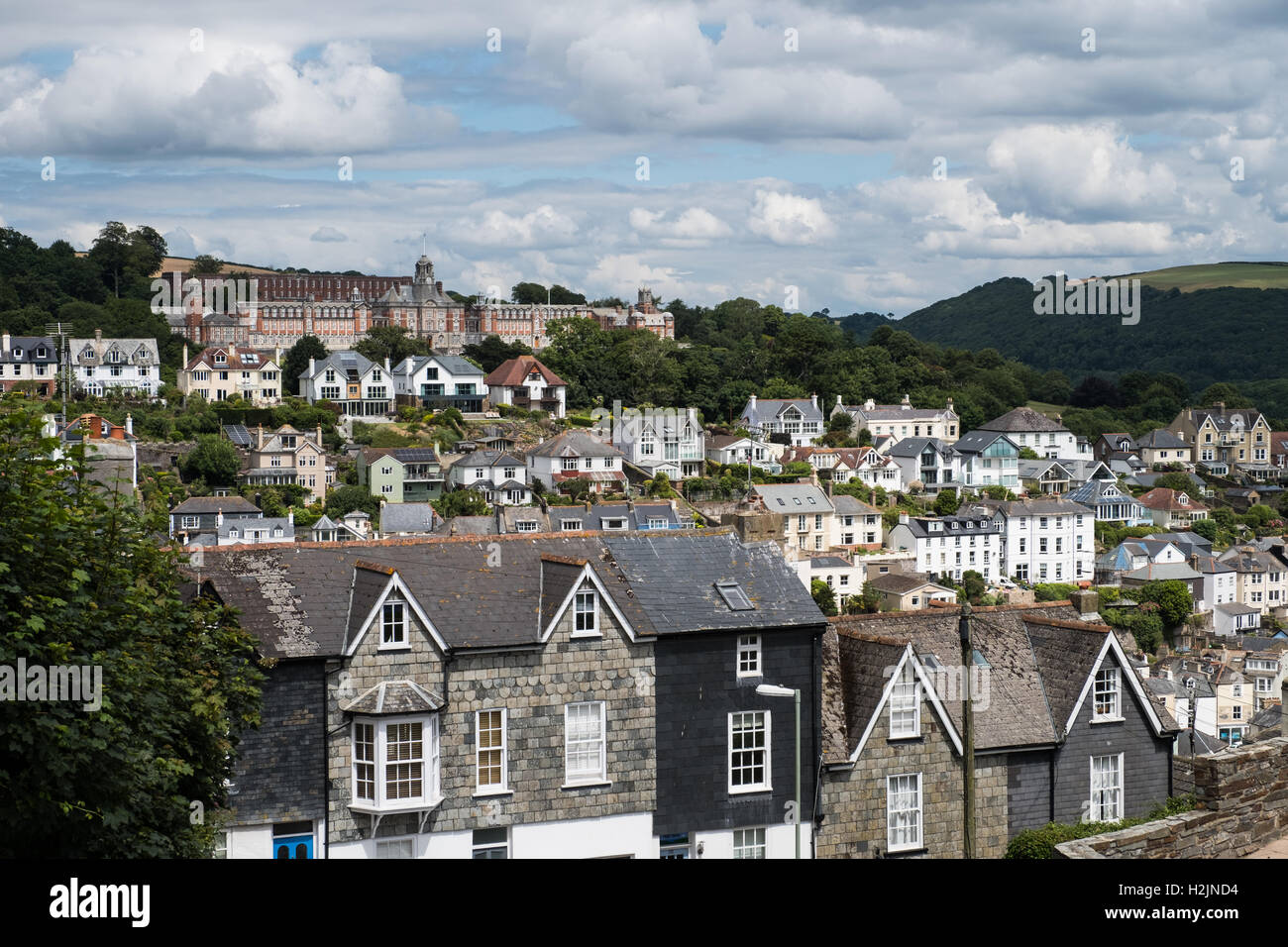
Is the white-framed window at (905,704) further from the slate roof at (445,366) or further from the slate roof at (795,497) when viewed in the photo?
the slate roof at (445,366)

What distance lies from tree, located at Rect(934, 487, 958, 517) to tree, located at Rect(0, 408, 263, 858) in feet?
319

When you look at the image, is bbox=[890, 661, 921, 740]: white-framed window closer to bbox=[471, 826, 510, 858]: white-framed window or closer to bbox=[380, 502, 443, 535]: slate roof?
bbox=[471, 826, 510, 858]: white-framed window

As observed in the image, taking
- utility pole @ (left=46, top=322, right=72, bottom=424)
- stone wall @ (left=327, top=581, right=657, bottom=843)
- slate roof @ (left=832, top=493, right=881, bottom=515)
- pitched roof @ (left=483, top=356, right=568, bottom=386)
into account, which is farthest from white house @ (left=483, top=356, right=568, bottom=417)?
stone wall @ (left=327, top=581, right=657, bottom=843)

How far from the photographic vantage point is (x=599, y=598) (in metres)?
21.3

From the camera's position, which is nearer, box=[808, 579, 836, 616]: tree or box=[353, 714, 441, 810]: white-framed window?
box=[353, 714, 441, 810]: white-framed window

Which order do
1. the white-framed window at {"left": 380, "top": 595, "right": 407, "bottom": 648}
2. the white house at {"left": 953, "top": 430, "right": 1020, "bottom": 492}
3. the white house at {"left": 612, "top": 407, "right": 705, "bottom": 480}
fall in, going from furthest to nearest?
the white house at {"left": 953, "top": 430, "right": 1020, "bottom": 492} < the white house at {"left": 612, "top": 407, "right": 705, "bottom": 480} < the white-framed window at {"left": 380, "top": 595, "right": 407, "bottom": 648}

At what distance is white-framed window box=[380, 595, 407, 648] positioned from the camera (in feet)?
66.5

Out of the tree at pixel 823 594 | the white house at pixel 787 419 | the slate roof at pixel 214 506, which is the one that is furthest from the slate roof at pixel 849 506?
the slate roof at pixel 214 506

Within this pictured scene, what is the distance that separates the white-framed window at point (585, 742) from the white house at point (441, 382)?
10601 centimetres

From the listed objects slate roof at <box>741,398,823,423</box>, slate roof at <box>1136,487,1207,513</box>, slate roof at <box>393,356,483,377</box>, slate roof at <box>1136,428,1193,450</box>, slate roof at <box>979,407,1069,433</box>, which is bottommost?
slate roof at <box>1136,487,1207,513</box>

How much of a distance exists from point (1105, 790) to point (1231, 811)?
13.3 metres

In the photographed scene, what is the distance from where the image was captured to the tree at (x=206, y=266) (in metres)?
173

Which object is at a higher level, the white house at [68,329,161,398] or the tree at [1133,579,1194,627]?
the white house at [68,329,161,398]
